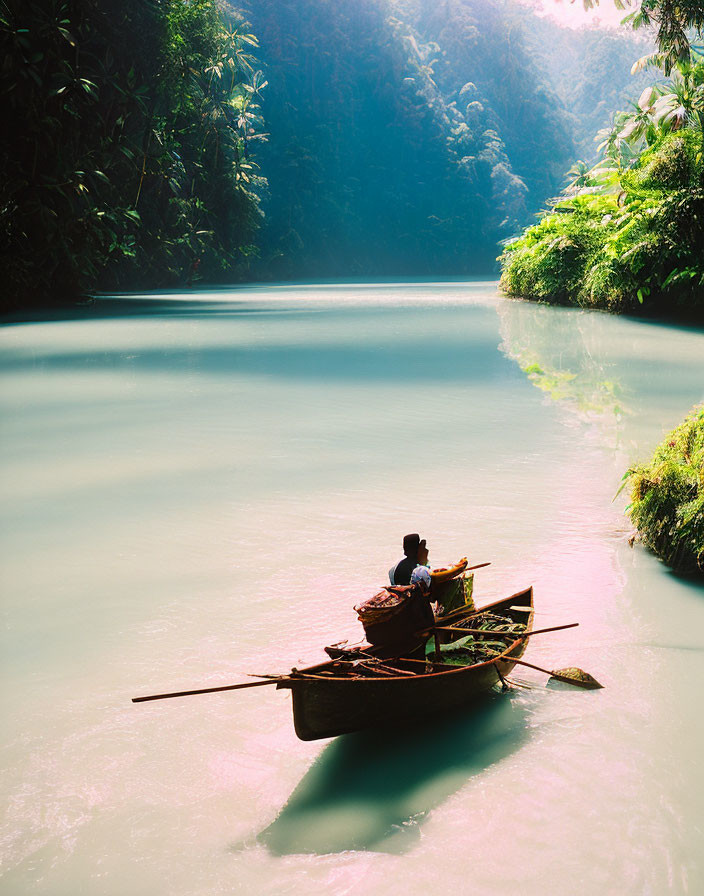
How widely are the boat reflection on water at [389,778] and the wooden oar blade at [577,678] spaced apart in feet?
0.84

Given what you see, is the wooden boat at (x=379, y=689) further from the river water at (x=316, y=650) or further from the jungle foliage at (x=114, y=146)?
the jungle foliage at (x=114, y=146)

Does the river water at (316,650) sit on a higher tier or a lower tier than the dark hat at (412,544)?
lower

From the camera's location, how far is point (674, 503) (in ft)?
20.7

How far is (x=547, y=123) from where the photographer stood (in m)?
101

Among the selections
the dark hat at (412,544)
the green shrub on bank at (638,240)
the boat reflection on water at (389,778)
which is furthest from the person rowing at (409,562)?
the green shrub on bank at (638,240)

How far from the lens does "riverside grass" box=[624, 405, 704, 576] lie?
606cm

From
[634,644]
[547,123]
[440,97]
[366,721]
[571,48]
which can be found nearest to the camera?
[366,721]

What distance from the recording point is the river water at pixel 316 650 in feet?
11.1

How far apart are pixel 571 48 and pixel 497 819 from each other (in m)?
156

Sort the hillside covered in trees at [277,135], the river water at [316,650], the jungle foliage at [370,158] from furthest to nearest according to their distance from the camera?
the jungle foliage at [370,158], the hillside covered in trees at [277,135], the river water at [316,650]

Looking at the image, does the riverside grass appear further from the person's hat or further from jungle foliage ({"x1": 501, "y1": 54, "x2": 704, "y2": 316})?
jungle foliage ({"x1": 501, "y1": 54, "x2": 704, "y2": 316})

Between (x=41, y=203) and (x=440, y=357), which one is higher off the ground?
(x=41, y=203)

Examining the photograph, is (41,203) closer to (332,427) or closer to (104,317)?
(104,317)

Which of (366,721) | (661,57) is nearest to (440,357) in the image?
(661,57)
